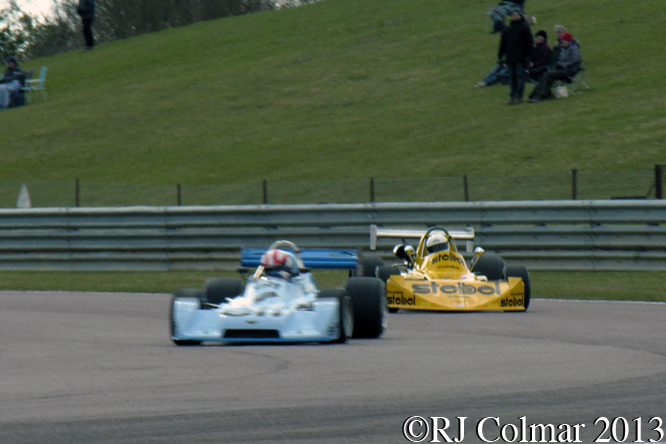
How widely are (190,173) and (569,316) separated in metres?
16.4

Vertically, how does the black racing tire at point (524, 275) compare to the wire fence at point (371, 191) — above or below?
below

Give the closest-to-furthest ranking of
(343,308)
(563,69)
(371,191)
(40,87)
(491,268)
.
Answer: (343,308)
(491,268)
(371,191)
(563,69)
(40,87)

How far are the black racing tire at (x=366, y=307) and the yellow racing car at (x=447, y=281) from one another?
2.43 m

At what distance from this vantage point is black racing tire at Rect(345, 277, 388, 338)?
32.0ft

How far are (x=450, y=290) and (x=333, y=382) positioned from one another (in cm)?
537

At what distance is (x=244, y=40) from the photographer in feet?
143

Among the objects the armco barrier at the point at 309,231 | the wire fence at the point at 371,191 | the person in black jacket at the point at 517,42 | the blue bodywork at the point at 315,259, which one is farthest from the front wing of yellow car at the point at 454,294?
the person in black jacket at the point at 517,42

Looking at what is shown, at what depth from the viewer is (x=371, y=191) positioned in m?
18.8

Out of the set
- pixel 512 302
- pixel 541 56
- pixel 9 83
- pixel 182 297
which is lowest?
→ pixel 512 302

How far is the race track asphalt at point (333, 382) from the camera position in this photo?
5535mm

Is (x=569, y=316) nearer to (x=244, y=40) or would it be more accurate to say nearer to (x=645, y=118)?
(x=645, y=118)

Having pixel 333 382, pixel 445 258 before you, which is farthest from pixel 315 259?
pixel 333 382

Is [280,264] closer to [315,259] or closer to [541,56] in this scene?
[315,259]

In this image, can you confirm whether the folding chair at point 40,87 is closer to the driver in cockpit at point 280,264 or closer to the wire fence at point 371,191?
the wire fence at point 371,191
